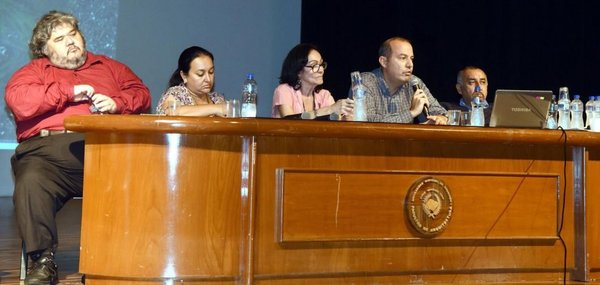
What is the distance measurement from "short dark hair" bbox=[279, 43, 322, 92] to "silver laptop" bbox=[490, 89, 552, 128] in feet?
3.91

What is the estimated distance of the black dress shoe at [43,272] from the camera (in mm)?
2826

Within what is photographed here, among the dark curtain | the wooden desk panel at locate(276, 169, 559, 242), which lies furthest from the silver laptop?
the dark curtain

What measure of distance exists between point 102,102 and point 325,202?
1.01 m

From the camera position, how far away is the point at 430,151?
281 centimetres

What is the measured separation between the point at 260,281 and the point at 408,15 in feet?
12.1

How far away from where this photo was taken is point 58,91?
311 cm

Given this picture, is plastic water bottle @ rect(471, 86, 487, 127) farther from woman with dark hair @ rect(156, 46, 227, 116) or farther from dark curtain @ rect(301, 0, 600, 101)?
dark curtain @ rect(301, 0, 600, 101)

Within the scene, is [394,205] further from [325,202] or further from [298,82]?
[298,82]

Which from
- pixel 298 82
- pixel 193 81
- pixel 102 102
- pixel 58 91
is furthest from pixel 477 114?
pixel 58 91

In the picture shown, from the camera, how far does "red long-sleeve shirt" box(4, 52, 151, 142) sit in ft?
10.1

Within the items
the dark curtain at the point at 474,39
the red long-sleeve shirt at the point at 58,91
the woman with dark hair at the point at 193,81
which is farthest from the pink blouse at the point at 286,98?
the dark curtain at the point at 474,39

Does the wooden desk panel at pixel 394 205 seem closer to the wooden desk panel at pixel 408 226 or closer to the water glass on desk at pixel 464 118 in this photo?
the wooden desk panel at pixel 408 226

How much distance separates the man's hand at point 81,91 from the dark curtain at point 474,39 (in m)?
3.15

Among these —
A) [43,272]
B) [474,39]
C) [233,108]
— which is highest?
[474,39]
